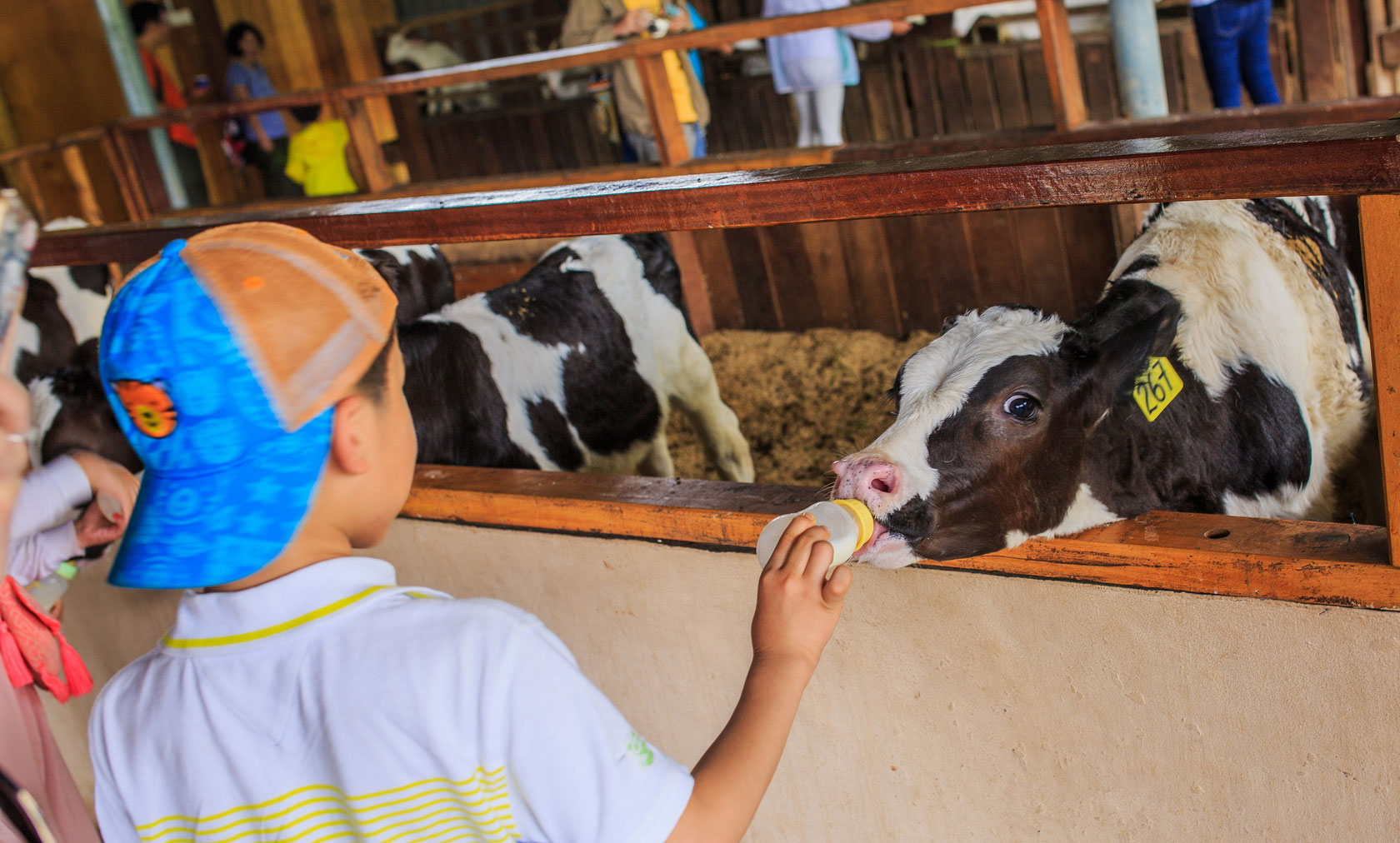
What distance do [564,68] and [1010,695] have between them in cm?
476

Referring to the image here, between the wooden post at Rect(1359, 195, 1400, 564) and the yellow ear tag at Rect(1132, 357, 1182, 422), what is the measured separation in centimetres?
58

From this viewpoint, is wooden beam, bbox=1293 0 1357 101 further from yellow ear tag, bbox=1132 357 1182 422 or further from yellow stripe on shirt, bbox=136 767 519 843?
yellow stripe on shirt, bbox=136 767 519 843

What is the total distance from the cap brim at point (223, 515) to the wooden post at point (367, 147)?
214 inches

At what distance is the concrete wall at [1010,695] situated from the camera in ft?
4.73

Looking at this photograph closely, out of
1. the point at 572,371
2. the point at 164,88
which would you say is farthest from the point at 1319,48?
the point at 164,88

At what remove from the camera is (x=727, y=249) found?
17.0 ft

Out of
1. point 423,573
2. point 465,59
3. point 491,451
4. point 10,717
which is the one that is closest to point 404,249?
point 491,451

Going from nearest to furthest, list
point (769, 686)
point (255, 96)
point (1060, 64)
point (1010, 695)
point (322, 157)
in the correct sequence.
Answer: point (769, 686) → point (1010, 695) → point (1060, 64) → point (322, 157) → point (255, 96)

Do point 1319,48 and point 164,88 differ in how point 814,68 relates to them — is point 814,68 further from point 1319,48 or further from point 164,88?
point 164,88

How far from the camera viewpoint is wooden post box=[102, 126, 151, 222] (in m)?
6.68

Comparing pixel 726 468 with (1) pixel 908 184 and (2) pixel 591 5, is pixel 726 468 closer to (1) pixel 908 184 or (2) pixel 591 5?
(1) pixel 908 184

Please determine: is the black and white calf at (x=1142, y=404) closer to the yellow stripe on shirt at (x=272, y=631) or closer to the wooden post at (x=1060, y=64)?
the yellow stripe on shirt at (x=272, y=631)

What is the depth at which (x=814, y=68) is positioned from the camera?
205 inches

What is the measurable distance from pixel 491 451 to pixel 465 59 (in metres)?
7.63
